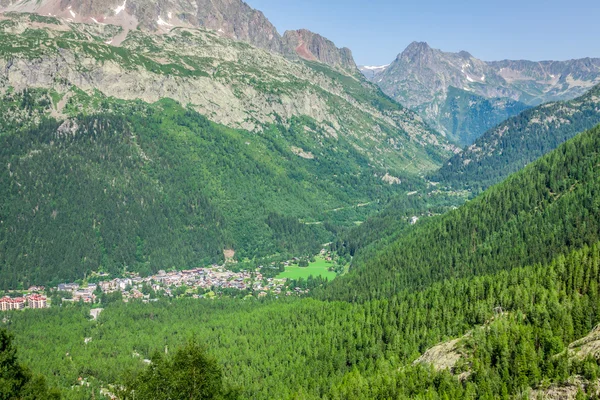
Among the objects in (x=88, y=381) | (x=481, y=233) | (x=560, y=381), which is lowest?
(x=88, y=381)

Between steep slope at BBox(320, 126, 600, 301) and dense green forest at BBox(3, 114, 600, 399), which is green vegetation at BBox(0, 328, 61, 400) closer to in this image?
dense green forest at BBox(3, 114, 600, 399)

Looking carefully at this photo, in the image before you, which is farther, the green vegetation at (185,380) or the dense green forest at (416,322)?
the dense green forest at (416,322)

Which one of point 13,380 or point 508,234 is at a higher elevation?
point 508,234

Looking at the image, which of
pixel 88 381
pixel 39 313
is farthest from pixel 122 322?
pixel 88 381

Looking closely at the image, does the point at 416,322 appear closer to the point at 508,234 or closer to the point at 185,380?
the point at 508,234

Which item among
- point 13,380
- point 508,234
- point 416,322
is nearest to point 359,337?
point 416,322

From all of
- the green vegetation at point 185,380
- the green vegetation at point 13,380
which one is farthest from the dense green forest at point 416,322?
the green vegetation at point 13,380

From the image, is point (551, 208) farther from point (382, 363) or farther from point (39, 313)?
point (39, 313)

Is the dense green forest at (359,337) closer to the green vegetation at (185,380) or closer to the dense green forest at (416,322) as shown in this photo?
the dense green forest at (416,322)
